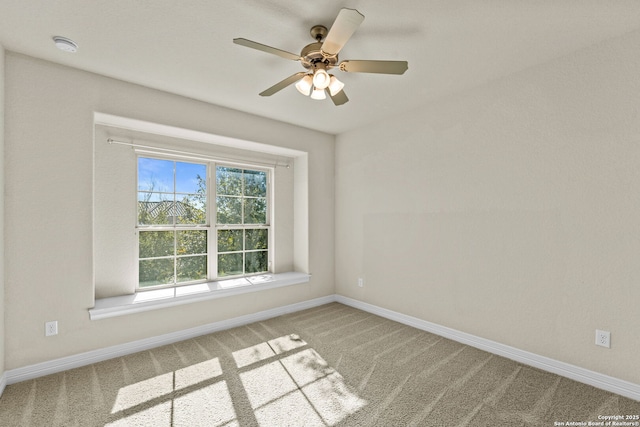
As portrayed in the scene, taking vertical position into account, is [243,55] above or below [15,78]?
above

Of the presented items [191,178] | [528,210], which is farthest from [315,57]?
[191,178]

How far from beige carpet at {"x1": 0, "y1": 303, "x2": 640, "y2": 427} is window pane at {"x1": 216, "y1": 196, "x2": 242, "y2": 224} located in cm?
155

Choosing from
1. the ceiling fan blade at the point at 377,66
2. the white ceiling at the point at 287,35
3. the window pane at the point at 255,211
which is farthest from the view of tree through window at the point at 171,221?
the ceiling fan blade at the point at 377,66

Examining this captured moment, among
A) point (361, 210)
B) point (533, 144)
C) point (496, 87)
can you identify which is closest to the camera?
point (533, 144)

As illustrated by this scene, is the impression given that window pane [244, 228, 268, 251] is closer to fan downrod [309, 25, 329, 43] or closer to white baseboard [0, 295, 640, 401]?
white baseboard [0, 295, 640, 401]

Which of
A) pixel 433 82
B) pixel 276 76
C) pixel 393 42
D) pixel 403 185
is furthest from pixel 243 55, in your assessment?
pixel 403 185

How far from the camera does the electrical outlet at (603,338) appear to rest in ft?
7.14

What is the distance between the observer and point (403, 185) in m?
3.57

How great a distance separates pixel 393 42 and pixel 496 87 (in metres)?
1.28

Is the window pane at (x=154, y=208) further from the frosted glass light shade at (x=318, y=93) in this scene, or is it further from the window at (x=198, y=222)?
the frosted glass light shade at (x=318, y=93)

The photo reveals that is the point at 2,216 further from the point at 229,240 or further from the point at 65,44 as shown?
the point at 229,240

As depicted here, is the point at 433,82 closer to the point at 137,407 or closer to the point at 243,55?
the point at 243,55

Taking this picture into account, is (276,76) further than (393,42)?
Yes

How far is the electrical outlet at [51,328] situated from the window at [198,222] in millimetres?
821
